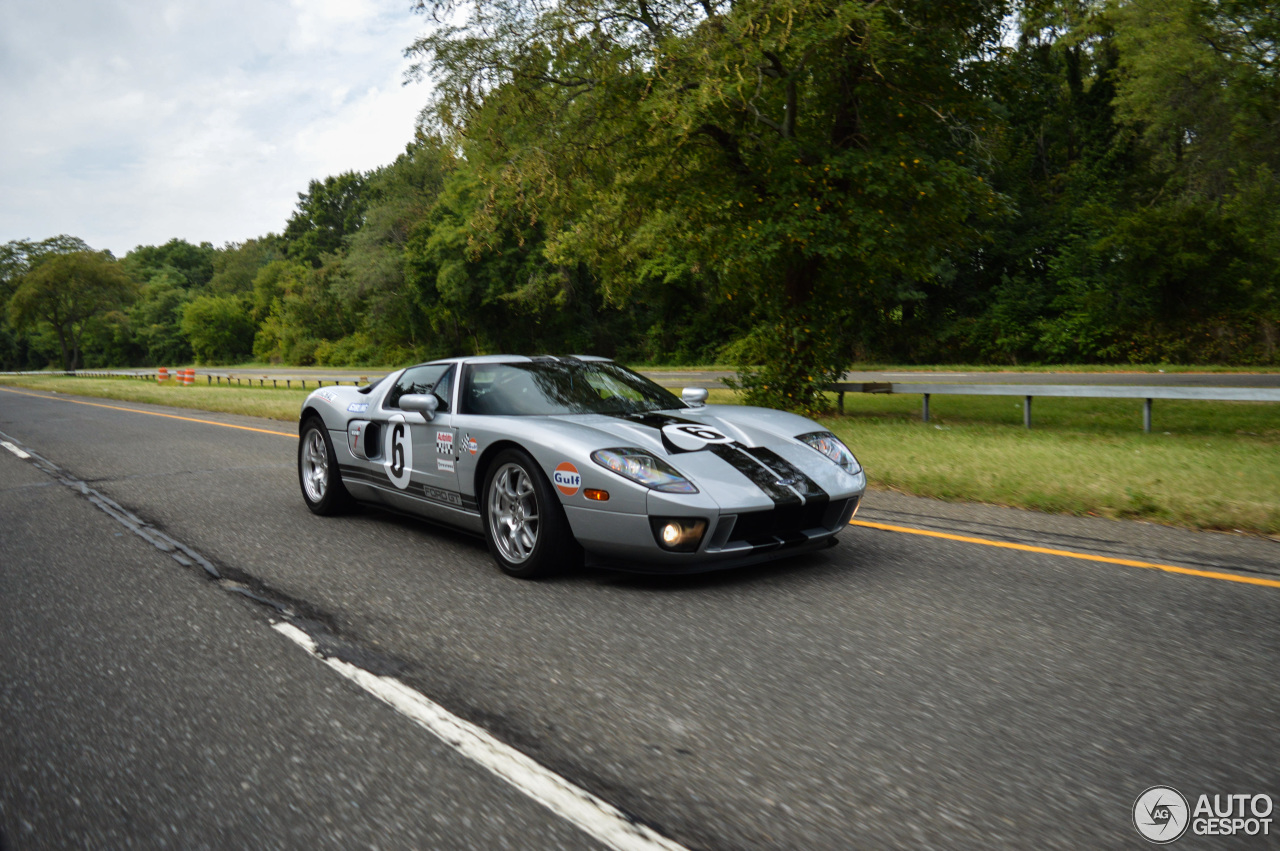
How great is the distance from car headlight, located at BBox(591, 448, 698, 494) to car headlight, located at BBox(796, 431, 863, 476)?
1084 millimetres

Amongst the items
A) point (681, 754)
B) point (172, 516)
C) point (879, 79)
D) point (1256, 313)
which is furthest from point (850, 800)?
point (1256, 313)

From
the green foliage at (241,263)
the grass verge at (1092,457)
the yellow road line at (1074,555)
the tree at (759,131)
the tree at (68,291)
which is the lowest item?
the yellow road line at (1074,555)

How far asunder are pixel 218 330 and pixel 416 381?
92479mm

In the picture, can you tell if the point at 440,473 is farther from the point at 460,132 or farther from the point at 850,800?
the point at 460,132

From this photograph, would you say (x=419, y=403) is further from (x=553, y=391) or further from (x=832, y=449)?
(x=832, y=449)

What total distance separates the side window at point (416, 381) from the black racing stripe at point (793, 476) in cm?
232

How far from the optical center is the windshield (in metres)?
5.52

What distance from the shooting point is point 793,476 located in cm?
484

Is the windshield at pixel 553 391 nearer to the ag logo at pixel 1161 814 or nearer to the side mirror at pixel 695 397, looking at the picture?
the side mirror at pixel 695 397

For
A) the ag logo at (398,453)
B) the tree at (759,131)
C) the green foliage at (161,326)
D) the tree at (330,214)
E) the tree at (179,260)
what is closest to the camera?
the ag logo at (398,453)

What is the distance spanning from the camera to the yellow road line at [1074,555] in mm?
4688

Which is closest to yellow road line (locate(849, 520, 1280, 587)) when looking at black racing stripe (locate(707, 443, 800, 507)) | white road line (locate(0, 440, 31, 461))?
black racing stripe (locate(707, 443, 800, 507))

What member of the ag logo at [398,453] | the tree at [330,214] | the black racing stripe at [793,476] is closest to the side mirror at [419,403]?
the ag logo at [398,453]

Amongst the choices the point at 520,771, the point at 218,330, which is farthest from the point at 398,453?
the point at 218,330
